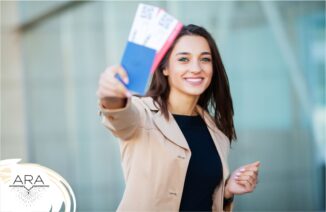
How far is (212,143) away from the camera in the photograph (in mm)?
2092

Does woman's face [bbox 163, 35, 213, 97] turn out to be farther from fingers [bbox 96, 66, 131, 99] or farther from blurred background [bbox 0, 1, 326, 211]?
blurred background [bbox 0, 1, 326, 211]

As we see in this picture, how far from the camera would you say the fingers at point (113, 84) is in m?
1.59

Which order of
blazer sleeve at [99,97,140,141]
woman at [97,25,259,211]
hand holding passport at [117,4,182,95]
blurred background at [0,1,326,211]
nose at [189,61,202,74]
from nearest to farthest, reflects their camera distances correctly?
hand holding passport at [117,4,182,95]
blazer sleeve at [99,97,140,141]
woman at [97,25,259,211]
nose at [189,61,202,74]
blurred background at [0,1,326,211]

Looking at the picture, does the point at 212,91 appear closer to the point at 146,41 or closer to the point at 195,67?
the point at 195,67

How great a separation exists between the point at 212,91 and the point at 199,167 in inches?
13.8

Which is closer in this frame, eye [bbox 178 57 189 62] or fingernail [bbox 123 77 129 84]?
fingernail [bbox 123 77 129 84]

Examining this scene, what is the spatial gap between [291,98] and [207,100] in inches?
121

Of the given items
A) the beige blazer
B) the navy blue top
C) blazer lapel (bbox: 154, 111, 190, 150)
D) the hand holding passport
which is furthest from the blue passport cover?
the navy blue top

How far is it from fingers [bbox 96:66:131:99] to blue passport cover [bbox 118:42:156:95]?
2cm

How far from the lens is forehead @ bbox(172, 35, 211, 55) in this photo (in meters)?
2.02

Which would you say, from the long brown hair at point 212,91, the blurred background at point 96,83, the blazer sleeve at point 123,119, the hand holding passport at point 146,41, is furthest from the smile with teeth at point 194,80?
the blurred background at point 96,83

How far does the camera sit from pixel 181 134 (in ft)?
6.48

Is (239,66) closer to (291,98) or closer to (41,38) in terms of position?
(291,98)

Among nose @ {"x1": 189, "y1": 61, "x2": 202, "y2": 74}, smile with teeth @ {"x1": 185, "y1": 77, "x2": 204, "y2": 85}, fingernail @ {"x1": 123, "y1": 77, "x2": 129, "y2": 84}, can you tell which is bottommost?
smile with teeth @ {"x1": 185, "y1": 77, "x2": 204, "y2": 85}
